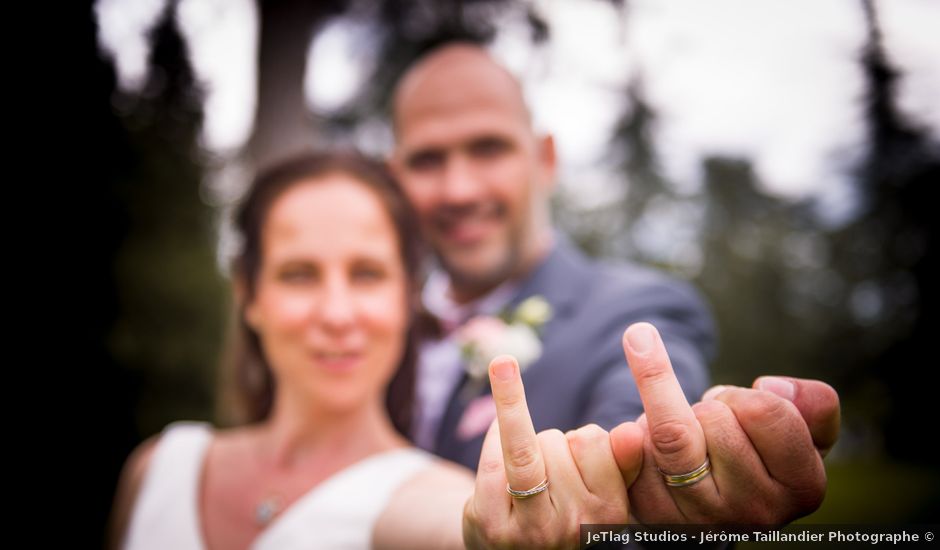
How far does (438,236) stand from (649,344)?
6.64ft

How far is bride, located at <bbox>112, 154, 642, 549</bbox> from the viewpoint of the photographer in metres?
1.72

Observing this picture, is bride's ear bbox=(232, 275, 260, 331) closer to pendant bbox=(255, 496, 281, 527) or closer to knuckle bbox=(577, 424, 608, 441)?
pendant bbox=(255, 496, 281, 527)

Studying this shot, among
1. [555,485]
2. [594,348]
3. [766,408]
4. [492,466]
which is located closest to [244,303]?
[594,348]

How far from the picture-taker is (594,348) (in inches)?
80.5

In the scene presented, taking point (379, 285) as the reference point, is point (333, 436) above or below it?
below

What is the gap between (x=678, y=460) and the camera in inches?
35.8

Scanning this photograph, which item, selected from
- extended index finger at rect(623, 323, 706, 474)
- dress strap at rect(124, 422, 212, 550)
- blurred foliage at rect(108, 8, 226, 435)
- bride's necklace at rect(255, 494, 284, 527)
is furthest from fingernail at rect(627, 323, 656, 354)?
blurred foliage at rect(108, 8, 226, 435)

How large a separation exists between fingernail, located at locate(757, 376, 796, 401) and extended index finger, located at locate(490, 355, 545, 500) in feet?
1.52

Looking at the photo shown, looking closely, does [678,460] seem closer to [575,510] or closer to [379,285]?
[575,510]

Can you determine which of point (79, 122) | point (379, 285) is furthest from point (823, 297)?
point (79, 122)

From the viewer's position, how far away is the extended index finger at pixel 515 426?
0.87 m

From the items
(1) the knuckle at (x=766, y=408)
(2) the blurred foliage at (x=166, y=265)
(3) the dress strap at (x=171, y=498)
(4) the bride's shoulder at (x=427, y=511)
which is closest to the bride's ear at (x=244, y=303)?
(3) the dress strap at (x=171, y=498)

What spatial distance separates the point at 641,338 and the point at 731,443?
9.6 inches

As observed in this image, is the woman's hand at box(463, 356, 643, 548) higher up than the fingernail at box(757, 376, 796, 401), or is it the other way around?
the fingernail at box(757, 376, 796, 401)
